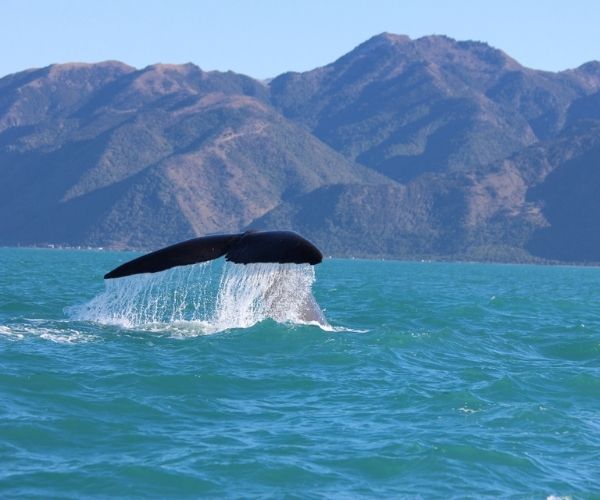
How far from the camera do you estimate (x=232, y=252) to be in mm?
16297

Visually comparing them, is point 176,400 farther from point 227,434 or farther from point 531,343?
point 531,343

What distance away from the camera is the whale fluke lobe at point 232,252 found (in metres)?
15.3

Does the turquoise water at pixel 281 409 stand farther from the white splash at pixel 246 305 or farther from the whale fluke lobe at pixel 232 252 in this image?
the whale fluke lobe at pixel 232 252

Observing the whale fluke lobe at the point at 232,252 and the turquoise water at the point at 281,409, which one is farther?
the whale fluke lobe at the point at 232,252

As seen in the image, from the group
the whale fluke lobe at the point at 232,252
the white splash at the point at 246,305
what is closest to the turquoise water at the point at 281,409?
the white splash at the point at 246,305

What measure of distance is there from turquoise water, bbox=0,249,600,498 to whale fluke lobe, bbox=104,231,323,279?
12.8 inches

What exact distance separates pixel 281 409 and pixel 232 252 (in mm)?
2225

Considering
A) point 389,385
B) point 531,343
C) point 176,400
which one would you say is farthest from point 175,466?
point 531,343

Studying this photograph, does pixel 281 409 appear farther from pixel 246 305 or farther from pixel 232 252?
pixel 246 305

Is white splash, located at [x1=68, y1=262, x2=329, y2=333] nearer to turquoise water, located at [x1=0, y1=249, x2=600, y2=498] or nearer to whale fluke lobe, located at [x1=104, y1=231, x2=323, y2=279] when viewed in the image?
turquoise water, located at [x1=0, y1=249, x2=600, y2=498]

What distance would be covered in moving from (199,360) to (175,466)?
242 inches

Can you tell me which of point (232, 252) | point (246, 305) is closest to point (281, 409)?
point (232, 252)

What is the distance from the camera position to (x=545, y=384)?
18.9 metres

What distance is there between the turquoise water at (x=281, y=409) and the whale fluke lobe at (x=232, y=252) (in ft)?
1.07
